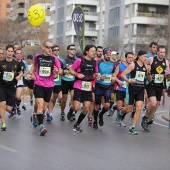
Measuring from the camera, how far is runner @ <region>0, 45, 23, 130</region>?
1399 centimetres

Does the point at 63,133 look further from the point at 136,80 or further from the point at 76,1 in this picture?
the point at 76,1

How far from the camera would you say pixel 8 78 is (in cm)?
1412

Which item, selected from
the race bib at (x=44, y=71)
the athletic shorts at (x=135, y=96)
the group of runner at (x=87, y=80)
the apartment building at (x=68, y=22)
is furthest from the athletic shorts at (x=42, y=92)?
the apartment building at (x=68, y=22)

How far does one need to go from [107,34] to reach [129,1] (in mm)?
7131

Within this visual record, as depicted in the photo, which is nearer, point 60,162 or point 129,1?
point 60,162

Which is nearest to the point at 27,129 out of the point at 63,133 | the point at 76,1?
the point at 63,133

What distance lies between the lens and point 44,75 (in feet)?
45.6

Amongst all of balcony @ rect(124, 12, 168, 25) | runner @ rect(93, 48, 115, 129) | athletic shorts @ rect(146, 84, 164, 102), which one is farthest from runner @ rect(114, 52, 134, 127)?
balcony @ rect(124, 12, 168, 25)

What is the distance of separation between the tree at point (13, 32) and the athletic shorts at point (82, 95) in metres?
72.4

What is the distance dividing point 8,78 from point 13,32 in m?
75.1

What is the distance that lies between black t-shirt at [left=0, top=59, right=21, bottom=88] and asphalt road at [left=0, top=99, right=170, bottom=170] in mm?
1025

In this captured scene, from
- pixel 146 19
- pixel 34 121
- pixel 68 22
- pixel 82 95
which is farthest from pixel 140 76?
pixel 68 22

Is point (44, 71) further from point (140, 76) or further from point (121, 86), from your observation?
point (121, 86)

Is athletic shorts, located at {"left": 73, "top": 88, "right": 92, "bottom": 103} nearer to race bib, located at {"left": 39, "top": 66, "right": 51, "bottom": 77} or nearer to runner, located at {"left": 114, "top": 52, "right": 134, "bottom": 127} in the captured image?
race bib, located at {"left": 39, "top": 66, "right": 51, "bottom": 77}
